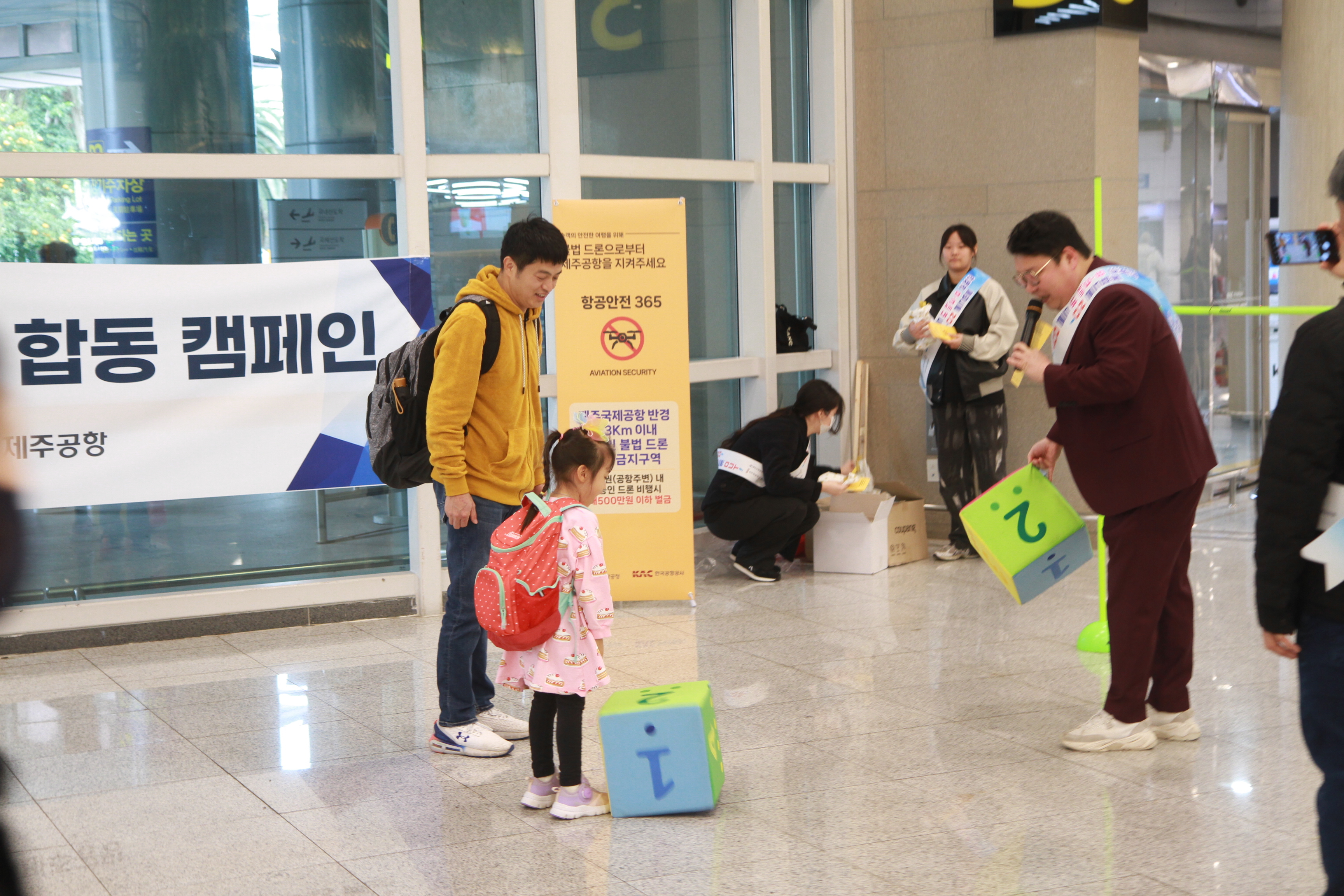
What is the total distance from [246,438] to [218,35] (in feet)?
5.94

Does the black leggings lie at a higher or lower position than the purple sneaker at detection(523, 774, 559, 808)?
higher

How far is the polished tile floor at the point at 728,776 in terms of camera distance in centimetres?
321

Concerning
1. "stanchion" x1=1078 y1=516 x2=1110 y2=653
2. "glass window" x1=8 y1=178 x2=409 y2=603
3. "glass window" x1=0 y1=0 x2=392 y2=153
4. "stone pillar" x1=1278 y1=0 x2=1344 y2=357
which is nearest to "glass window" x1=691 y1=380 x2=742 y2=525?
"glass window" x1=8 y1=178 x2=409 y2=603

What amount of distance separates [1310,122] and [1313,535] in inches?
286

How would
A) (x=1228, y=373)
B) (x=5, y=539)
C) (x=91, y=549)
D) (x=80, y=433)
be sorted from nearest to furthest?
(x=5, y=539) < (x=80, y=433) < (x=91, y=549) < (x=1228, y=373)

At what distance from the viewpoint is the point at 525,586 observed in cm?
343

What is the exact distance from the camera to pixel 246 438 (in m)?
5.66

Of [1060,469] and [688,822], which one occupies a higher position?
[1060,469]

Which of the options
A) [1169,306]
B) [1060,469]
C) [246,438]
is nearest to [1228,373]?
[1060,469]

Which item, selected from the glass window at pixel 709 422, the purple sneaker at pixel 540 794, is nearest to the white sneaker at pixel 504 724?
the purple sneaker at pixel 540 794

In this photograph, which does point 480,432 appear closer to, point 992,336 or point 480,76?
point 480,76

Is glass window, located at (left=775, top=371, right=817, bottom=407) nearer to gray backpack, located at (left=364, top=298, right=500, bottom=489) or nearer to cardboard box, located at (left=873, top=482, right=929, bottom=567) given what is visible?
cardboard box, located at (left=873, top=482, right=929, bottom=567)

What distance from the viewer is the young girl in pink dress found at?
3.46m

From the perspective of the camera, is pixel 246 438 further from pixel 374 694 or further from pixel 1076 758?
pixel 1076 758
